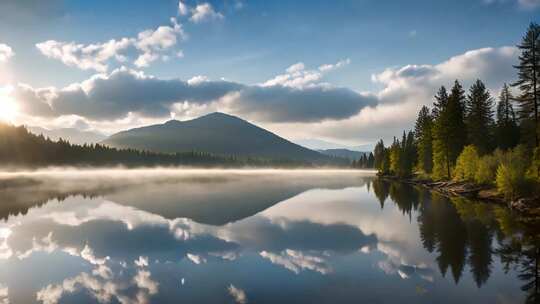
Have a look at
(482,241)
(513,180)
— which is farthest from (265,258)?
(513,180)

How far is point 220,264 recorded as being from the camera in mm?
18438

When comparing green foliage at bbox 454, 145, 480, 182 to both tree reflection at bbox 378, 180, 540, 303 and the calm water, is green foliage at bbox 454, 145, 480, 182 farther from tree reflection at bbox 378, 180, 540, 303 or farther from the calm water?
the calm water

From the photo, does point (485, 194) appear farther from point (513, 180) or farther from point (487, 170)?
point (513, 180)

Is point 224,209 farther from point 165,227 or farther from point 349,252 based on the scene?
point 349,252

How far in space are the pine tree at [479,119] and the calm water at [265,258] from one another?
42613 mm

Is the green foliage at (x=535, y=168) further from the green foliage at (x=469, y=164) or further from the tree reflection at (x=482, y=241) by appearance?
the green foliage at (x=469, y=164)

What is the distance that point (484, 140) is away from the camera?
7188 centimetres

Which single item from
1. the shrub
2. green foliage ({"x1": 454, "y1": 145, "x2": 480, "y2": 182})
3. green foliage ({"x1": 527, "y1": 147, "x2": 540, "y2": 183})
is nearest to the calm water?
green foliage ({"x1": 527, "y1": 147, "x2": 540, "y2": 183})

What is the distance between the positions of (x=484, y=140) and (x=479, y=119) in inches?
173

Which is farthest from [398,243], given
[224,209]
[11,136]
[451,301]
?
[11,136]

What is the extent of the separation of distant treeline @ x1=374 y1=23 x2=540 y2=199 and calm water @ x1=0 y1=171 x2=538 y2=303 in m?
10.8

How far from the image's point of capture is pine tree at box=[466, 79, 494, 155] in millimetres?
71875

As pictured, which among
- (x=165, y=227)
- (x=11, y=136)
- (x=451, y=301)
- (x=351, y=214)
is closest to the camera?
(x=451, y=301)

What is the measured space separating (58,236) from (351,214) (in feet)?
86.7
